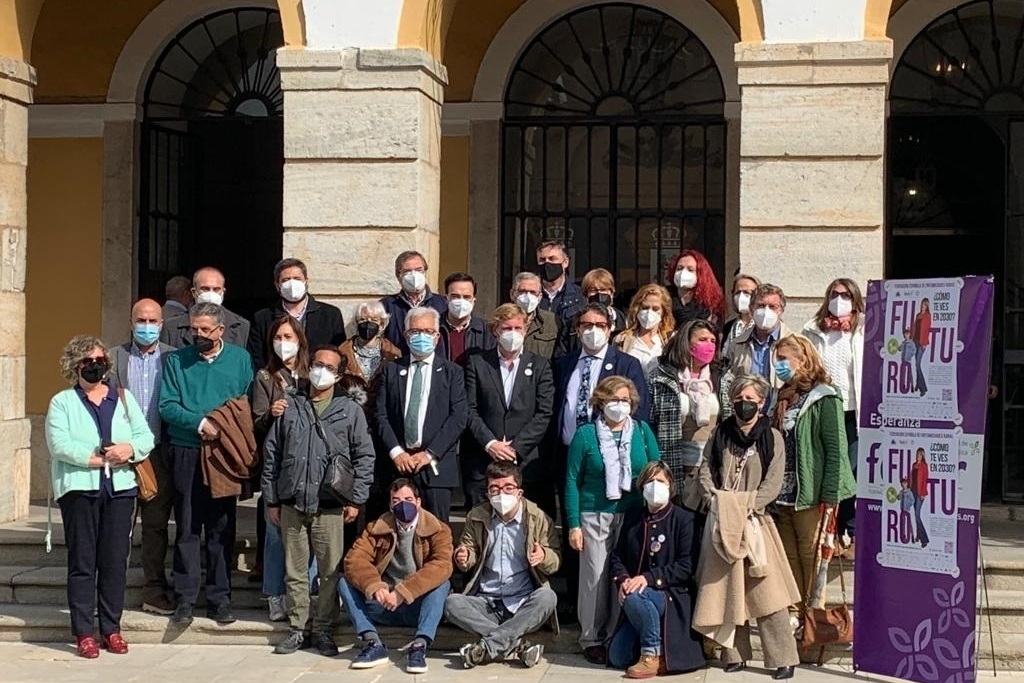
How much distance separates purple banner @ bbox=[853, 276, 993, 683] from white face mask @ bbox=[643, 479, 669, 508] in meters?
0.99

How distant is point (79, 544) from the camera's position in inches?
350

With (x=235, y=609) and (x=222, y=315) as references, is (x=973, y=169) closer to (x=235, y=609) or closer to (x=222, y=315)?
(x=222, y=315)

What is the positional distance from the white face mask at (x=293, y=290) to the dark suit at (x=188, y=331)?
0.35 meters

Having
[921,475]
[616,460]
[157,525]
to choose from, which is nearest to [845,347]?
[921,475]

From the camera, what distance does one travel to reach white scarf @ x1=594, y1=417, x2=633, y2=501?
8.73 metres

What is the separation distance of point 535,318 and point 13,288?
3.86 metres

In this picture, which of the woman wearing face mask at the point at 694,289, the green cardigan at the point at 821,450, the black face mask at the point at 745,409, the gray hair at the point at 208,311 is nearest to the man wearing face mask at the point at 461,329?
the woman wearing face mask at the point at 694,289

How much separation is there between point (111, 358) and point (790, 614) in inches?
158

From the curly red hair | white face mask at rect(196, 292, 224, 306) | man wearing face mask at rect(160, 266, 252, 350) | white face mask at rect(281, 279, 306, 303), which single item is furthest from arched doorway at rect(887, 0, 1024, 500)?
white face mask at rect(196, 292, 224, 306)

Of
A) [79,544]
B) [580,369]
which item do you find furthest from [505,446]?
[79,544]

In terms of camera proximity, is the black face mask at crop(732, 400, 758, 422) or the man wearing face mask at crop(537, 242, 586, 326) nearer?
the black face mask at crop(732, 400, 758, 422)

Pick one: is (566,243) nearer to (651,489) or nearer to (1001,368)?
(1001,368)

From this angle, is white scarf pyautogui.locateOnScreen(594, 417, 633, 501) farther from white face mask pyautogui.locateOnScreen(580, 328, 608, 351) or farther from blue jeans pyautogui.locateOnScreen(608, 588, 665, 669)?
blue jeans pyautogui.locateOnScreen(608, 588, 665, 669)

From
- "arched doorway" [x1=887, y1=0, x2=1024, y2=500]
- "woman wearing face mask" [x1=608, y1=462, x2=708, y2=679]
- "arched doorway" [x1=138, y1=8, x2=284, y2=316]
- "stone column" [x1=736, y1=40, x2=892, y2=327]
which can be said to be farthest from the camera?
"arched doorway" [x1=138, y1=8, x2=284, y2=316]
